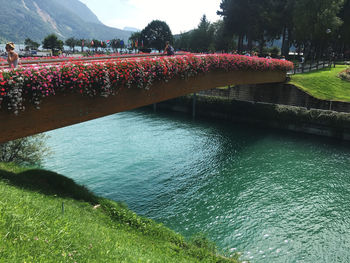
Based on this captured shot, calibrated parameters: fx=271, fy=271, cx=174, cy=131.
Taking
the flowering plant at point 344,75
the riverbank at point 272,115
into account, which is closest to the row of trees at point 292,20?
the flowering plant at point 344,75

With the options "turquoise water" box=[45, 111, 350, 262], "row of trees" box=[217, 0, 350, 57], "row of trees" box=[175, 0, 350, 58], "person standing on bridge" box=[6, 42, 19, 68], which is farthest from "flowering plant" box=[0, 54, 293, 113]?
"row of trees" box=[217, 0, 350, 57]

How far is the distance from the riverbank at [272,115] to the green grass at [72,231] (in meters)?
25.5

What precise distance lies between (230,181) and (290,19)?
49.2m

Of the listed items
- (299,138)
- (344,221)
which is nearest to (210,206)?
(344,221)

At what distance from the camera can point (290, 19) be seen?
55750 millimetres

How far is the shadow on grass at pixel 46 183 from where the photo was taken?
11295 millimetres

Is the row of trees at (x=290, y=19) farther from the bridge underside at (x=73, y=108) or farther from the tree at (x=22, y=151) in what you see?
the tree at (x=22, y=151)

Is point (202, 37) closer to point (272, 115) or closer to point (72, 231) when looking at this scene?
point (272, 115)

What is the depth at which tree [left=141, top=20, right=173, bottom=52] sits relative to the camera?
328ft

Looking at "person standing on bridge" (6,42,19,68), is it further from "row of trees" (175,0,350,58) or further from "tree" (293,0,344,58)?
"tree" (293,0,344,58)

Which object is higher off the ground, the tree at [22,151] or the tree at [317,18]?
the tree at [317,18]

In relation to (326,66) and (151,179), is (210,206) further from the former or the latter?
(326,66)

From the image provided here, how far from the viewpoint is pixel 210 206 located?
15703 millimetres

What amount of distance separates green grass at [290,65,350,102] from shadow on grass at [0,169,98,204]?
32.1m
